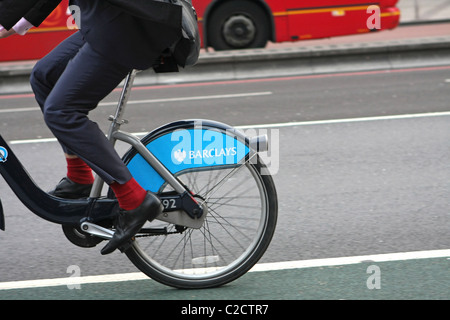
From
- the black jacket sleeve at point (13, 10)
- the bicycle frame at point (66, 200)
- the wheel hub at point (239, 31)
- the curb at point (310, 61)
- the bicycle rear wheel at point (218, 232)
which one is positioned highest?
the black jacket sleeve at point (13, 10)

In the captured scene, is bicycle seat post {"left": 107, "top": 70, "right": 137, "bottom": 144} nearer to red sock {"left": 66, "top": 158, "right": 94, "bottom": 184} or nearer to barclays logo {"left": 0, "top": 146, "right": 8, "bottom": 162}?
red sock {"left": 66, "top": 158, "right": 94, "bottom": 184}

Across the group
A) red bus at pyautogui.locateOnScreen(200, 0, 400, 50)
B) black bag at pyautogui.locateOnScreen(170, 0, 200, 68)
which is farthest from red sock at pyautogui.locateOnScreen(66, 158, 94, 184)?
red bus at pyautogui.locateOnScreen(200, 0, 400, 50)

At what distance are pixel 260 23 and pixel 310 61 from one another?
1.66 meters

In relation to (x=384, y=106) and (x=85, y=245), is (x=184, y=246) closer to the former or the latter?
(x=85, y=245)

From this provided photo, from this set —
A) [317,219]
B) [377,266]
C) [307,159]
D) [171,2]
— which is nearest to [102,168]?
[171,2]

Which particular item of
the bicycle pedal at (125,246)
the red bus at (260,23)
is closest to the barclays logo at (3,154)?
the bicycle pedal at (125,246)

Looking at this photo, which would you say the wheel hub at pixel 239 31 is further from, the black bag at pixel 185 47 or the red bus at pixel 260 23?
the black bag at pixel 185 47

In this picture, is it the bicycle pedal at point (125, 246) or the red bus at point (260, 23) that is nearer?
the bicycle pedal at point (125, 246)

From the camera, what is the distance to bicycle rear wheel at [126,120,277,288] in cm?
387

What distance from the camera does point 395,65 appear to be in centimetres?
1280

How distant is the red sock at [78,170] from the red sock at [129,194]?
259 mm

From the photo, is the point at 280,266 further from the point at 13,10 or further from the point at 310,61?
the point at 310,61

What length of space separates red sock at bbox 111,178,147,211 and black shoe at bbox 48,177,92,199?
0.83 ft

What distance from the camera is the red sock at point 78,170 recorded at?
153 inches
